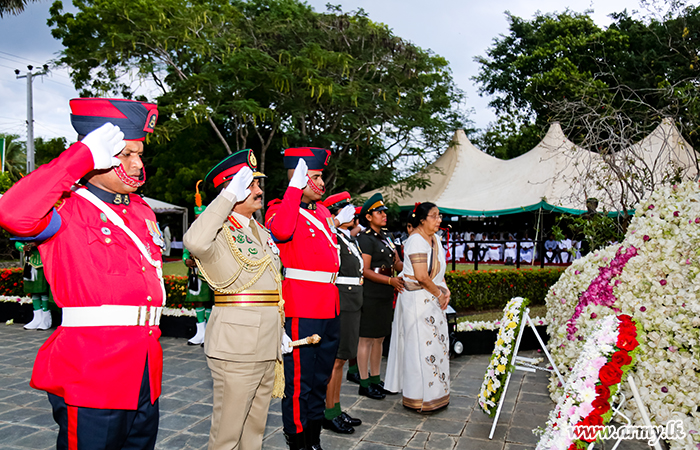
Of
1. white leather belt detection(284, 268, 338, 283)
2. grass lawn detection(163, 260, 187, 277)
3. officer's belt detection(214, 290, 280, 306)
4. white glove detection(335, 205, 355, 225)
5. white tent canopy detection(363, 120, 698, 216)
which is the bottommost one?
grass lawn detection(163, 260, 187, 277)

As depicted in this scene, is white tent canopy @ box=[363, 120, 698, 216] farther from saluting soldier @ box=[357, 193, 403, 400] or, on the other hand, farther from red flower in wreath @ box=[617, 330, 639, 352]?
red flower in wreath @ box=[617, 330, 639, 352]

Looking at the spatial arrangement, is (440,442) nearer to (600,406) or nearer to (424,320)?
(424,320)

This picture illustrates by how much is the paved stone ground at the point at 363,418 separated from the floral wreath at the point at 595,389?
163cm

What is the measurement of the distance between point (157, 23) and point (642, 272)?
16582mm

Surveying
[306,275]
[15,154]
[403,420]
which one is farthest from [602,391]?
[15,154]

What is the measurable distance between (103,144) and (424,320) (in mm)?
3648

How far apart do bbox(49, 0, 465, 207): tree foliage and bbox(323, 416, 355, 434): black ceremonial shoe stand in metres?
13.6

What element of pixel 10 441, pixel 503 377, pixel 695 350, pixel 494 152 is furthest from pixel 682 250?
pixel 494 152

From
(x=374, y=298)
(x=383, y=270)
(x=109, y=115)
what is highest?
(x=109, y=115)

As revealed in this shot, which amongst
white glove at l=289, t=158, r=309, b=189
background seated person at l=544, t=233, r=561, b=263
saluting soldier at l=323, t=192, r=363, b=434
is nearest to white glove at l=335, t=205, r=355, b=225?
saluting soldier at l=323, t=192, r=363, b=434

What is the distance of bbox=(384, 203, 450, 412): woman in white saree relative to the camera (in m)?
4.94

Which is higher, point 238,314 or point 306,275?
point 306,275

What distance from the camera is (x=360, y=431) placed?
14.8 feet

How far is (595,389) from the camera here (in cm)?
269
